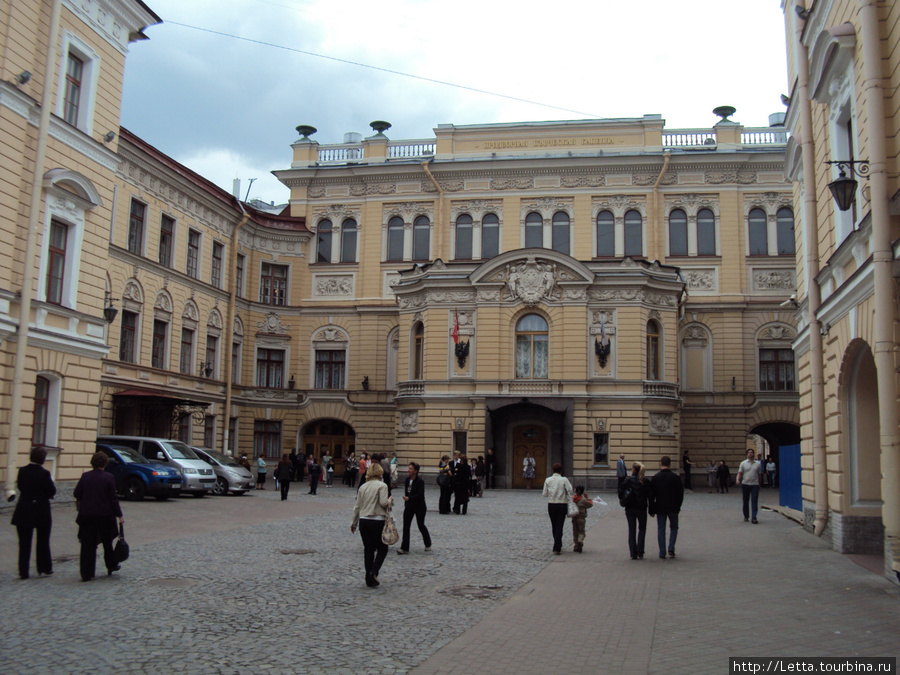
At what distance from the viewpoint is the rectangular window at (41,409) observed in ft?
65.9

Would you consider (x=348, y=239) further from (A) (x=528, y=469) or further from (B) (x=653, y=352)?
(B) (x=653, y=352)

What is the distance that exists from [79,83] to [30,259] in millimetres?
5418

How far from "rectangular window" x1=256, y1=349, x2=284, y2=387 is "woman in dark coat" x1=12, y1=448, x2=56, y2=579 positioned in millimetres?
31542

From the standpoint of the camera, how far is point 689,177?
4194cm

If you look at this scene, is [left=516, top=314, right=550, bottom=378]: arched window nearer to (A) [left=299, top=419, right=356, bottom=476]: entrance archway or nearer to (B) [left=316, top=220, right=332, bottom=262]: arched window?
(A) [left=299, top=419, right=356, bottom=476]: entrance archway

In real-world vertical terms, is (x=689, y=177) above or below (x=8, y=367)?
above

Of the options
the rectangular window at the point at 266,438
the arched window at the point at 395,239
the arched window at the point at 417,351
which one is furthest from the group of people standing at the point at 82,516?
the arched window at the point at 395,239

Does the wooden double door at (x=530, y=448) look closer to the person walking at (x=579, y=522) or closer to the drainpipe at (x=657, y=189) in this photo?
the drainpipe at (x=657, y=189)

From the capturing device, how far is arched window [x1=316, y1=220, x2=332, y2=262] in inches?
1747

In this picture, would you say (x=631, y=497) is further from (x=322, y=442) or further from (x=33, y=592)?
(x=322, y=442)

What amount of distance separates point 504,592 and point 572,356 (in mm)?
24840

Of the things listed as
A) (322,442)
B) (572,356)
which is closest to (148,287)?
(322,442)

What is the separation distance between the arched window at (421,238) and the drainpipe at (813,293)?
28.4 metres

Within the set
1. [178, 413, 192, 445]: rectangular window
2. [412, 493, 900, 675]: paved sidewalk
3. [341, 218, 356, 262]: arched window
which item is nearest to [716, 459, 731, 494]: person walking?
[412, 493, 900, 675]: paved sidewalk
